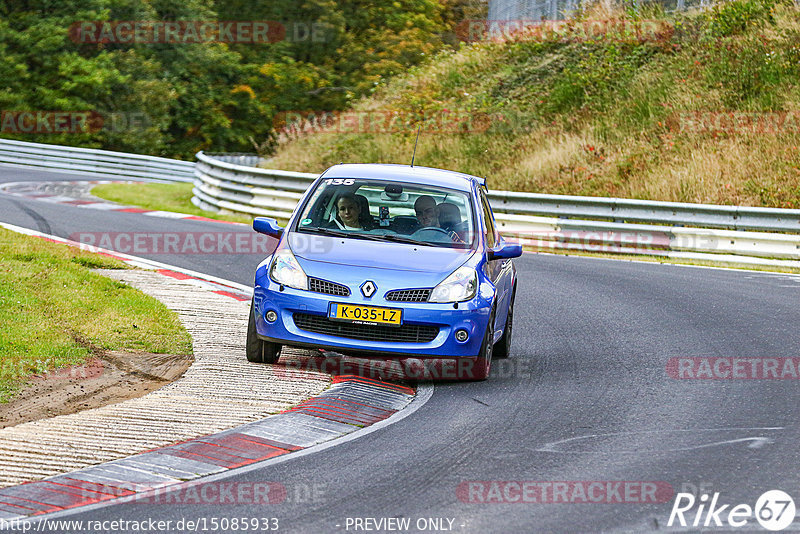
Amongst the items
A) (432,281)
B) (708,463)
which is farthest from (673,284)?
(708,463)

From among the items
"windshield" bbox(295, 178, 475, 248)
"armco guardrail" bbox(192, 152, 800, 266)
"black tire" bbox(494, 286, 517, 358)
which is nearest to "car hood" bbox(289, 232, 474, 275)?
"windshield" bbox(295, 178, 475, 248)

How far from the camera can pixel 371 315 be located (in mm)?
9023

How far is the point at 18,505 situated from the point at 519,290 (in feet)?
32.7

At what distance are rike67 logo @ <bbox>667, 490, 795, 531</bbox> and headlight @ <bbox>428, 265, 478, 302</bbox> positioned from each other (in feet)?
10.8

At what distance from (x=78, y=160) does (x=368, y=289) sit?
104ft

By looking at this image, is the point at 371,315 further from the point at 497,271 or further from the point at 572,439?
the point at 572,439

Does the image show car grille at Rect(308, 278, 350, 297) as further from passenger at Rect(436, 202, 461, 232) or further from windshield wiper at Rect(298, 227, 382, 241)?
passenger at Rect(436, 202, 461, 232)

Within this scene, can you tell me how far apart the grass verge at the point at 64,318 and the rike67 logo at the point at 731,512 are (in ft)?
15.1

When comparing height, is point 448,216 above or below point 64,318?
above

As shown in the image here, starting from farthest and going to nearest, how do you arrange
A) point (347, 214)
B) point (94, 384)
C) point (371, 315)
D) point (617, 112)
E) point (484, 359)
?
point (617, 112) < point (347, 214) < point (484, 359) < point (371, 315) < point (94, 384)

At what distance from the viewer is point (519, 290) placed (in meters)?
15.1

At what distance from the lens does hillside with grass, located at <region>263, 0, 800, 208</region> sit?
84.2 ft

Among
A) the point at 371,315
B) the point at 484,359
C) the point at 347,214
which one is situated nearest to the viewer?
the point at 371,315

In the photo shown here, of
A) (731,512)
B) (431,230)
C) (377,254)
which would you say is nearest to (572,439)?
(731,512)
